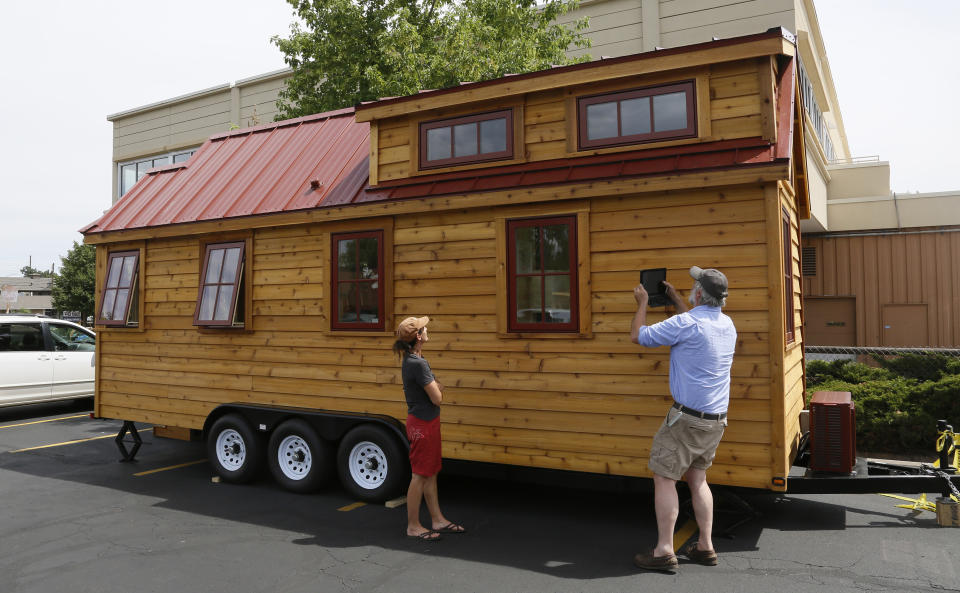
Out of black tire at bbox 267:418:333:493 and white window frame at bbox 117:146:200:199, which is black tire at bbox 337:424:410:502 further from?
white window frame at bbox 117:146:200:199

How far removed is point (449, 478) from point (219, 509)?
2507 mm

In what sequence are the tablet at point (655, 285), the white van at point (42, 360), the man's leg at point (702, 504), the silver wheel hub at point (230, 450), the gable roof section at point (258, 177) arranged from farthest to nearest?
1. the white van at point (42, 360)
2. the gable roof section at point (258, 177)
3. the silver wheel hub at point (230, 450)
4. the tablet at point (655, 285)
5. the man's leg at point (702, 504)

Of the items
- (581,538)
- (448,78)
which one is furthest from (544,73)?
(448,78)

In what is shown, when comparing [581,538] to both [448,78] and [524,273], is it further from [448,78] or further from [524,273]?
[448,78]

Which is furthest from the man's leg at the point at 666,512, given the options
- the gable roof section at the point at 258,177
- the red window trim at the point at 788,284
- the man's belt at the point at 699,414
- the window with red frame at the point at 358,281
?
the gable roof section at the point at 258,177

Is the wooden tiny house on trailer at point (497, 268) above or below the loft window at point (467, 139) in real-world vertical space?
below

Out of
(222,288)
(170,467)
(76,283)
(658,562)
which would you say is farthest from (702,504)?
Result: (76,283)

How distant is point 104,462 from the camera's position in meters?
8.96

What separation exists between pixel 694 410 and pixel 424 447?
2.21 meters

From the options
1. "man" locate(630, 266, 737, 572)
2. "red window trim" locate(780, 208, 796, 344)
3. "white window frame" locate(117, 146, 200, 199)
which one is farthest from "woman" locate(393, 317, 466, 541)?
"white window frame" locate(117, 146, 200, 199)

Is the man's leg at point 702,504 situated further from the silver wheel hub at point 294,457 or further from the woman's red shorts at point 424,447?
the silver wheel hub at point 294,457

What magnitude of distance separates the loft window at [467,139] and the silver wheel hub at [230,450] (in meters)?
3.85

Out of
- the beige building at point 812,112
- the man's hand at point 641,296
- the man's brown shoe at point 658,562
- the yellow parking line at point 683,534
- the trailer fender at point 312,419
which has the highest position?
the beige building at point 812,112

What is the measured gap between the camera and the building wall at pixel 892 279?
1659 centimetres
